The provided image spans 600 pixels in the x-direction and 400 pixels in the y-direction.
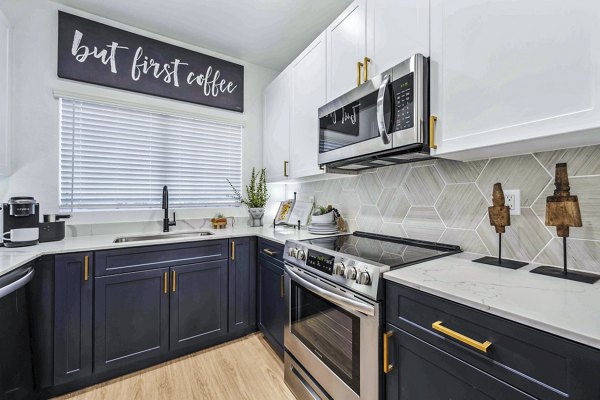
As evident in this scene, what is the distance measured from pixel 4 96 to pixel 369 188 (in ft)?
8.73

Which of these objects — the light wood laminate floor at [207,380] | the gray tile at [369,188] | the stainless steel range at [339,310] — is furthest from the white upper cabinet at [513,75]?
the light wood laminate floor at [207,380]

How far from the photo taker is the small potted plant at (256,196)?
8.92ft

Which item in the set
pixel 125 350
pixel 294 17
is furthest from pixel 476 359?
pixel 294 17

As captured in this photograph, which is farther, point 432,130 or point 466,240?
point 466,240

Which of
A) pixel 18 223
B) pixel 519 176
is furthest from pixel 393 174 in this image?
pixel 18 223

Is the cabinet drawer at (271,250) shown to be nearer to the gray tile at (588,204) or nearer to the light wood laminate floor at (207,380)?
the light wood laminate floor at (207,380)

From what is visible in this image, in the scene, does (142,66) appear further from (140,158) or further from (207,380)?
(207,380)

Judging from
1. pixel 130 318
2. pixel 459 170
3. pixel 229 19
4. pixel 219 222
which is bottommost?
pixel 130 318

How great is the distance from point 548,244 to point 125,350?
254 cm

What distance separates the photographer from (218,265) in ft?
7.00

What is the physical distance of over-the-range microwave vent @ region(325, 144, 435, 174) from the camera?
1.29 m

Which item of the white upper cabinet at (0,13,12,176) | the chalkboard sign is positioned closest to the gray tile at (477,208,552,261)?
the chalkboard sign

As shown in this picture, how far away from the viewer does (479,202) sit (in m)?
1.36

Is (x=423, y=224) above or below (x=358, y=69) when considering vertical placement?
below
